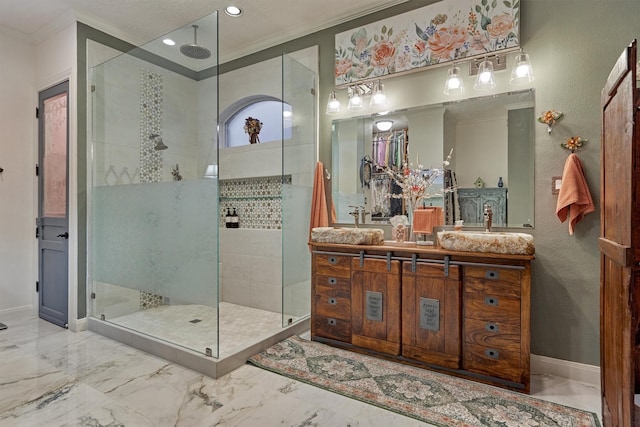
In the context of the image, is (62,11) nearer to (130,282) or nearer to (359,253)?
A: (130,282)

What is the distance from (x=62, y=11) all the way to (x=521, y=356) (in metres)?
4.58

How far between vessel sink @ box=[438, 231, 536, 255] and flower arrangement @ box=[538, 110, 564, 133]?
2.58 feet

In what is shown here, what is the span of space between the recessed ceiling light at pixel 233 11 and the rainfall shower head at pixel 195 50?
82 cm

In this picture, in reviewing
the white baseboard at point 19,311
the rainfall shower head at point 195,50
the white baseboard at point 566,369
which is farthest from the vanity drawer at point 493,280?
the white baseboard at point 19,311

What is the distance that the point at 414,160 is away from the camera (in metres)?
2.77

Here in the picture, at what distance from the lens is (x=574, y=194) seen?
211 cm

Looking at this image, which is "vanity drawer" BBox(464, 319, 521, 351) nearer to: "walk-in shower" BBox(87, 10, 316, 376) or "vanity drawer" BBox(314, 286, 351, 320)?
"vanity drawer" BBox(314, 286, 351, 320)

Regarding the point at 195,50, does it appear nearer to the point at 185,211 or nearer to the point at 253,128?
the point at 185,211

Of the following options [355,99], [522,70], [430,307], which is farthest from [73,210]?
[522,70]

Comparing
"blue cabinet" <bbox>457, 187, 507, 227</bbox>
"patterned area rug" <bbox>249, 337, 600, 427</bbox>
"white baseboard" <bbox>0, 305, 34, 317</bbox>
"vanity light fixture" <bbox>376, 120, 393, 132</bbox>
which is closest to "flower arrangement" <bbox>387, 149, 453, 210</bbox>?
"blue cabinet" <bbox>457, 187, 507, 227</bbox>

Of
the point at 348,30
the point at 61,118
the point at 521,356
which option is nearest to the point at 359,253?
the point at 521,356

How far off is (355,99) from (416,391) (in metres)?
2.31

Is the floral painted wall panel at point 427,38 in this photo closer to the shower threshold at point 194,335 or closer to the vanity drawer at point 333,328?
the vanity drawer at point 333,328

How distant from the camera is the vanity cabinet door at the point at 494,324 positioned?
6.64 feet
